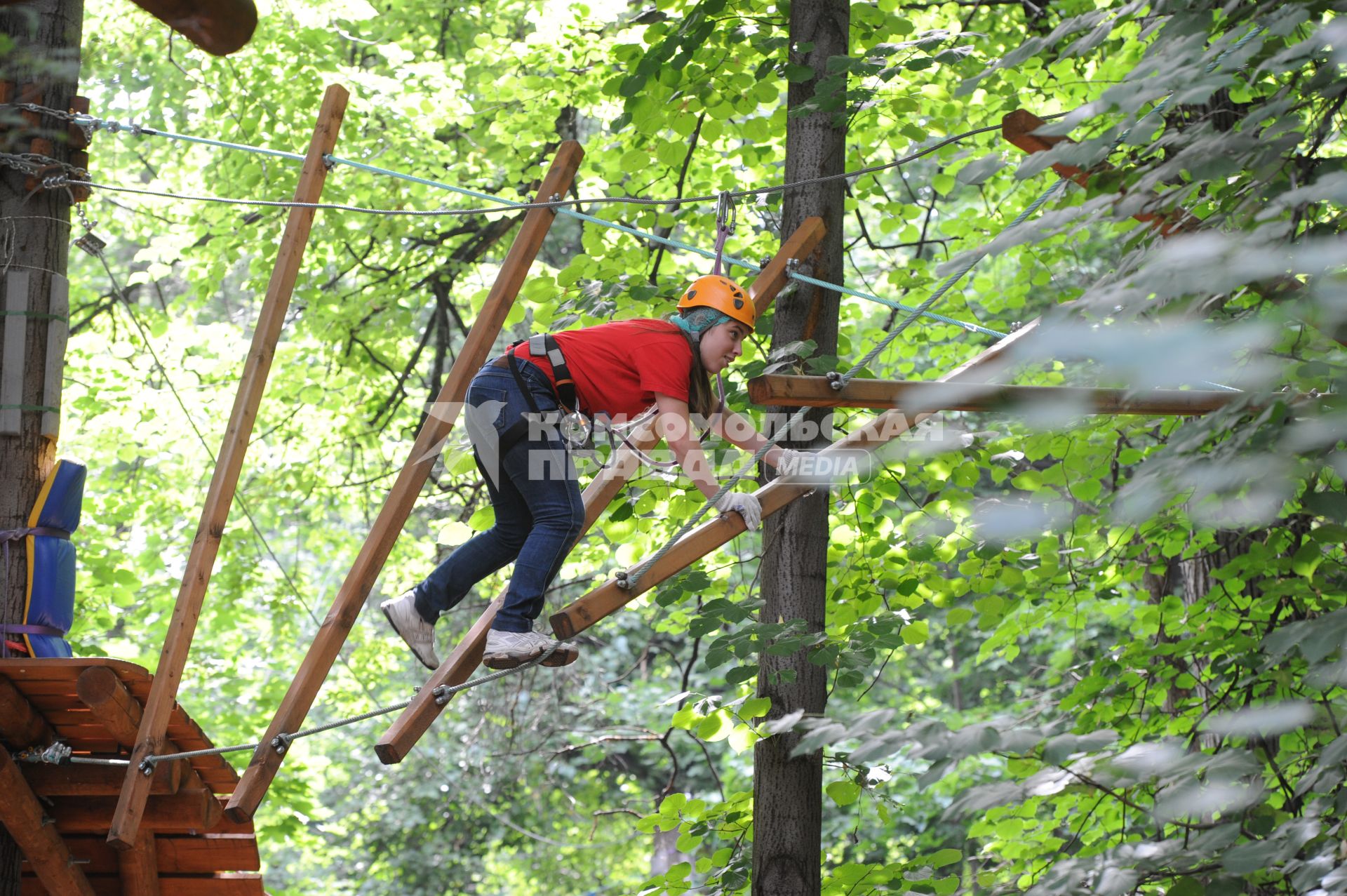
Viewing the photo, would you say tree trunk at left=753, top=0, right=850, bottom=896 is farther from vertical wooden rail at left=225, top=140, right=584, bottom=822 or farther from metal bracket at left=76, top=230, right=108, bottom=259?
metal bracket at left=76, top=230, right=108, bottom=259

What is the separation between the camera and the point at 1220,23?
2.07 m

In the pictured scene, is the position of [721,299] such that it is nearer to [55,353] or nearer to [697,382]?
[697,382]

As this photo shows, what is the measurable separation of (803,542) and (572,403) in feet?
3.39

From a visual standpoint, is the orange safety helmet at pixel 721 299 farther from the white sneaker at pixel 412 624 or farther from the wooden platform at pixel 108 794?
the wooden platform at pixel 108 794

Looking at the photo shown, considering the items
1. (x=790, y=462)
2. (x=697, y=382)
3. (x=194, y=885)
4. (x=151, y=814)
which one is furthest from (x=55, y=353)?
(x=790, y=462)

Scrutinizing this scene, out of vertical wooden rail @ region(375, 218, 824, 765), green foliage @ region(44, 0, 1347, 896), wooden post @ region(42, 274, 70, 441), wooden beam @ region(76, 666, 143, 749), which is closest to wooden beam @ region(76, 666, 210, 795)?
wooden beam @ region(76, 666, 143, 749)

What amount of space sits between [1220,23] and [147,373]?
25.1 feet

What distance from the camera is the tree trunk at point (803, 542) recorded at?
407 centimetres

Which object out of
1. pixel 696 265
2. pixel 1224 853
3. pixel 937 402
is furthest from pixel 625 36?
pixel 1224 853

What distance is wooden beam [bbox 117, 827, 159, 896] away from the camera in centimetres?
444

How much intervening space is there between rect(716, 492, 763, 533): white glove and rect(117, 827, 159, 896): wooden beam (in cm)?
251

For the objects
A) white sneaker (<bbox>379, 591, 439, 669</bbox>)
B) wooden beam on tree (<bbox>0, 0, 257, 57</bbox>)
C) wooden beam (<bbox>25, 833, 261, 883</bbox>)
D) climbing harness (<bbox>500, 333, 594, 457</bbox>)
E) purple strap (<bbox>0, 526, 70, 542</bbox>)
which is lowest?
wooden beam (<bbox>25, 833, 261, 883</bbox>)

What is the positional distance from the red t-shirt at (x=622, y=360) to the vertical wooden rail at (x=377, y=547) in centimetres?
50

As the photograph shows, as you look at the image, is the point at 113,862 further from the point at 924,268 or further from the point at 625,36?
the point at 625,36
